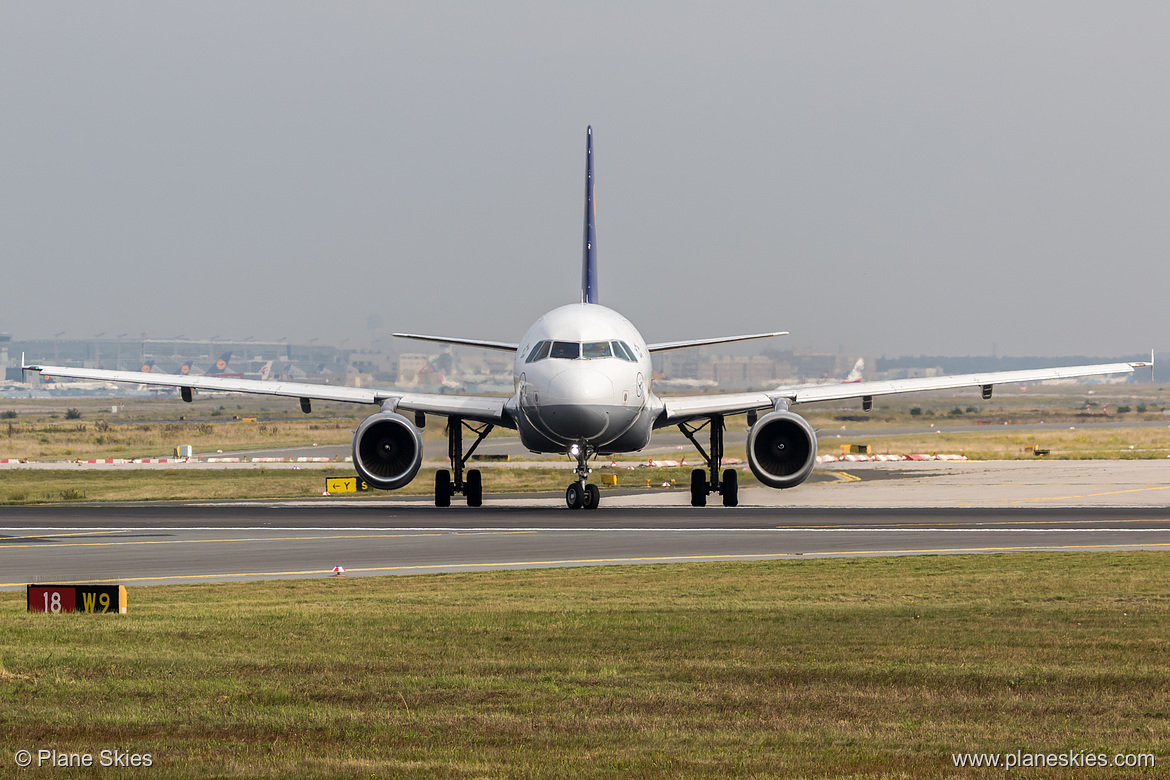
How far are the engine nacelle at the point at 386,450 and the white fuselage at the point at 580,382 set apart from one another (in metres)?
3.03

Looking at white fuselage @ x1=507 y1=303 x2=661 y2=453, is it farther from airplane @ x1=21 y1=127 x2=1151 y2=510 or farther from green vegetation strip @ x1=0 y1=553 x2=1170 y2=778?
green vegetation strip @ x1=0 y1=553 x2=1170 y2=778

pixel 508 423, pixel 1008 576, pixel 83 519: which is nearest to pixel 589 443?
pixel 508 423

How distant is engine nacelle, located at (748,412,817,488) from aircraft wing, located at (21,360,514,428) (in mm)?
7115

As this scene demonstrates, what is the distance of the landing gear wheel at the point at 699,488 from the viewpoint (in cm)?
3944

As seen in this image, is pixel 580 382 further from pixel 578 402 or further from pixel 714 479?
pixel 714 479

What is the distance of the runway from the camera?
2488cm

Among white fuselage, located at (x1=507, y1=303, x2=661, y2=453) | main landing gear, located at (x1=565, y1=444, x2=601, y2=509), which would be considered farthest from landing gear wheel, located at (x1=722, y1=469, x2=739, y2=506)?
main landing gear, located at (x1=565, y1=444, x2=601, y2=509)

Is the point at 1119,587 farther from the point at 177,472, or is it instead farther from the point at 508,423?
the point at 177,472

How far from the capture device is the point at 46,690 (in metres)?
11.6

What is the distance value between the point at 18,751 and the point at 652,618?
8798mm

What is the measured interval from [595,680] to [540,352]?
23486 mm

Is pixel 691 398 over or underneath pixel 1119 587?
over

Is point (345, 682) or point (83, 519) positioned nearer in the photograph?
point (345, 682)

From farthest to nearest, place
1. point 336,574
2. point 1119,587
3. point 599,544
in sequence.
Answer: point 599,544 < point 336,574 < point 1119,587
